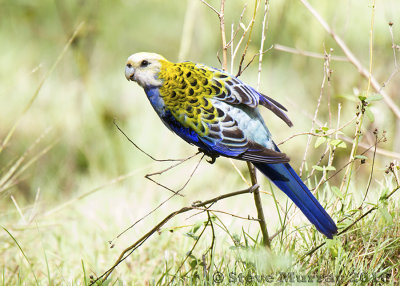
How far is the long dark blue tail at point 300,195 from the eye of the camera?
2027mm

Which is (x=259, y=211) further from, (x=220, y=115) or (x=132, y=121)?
(x=132, y=121)

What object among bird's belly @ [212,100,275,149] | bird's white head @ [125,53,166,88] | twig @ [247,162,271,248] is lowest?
twig @ [247,162,271,248]

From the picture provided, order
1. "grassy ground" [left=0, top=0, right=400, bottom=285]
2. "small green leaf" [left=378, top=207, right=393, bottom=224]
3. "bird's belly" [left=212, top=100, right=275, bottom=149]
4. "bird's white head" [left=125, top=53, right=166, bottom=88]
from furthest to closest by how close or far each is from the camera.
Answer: "grassy ground" [left=0, top=0, right=400, bottom=285] < "bird's white head" [left=125, top=53, right=166, bottom=88] < "bird's belly" [left=212, top=100, right=275, bottom=149] < "small green leaf" [left=378, top=207, right=393, bottom=224]

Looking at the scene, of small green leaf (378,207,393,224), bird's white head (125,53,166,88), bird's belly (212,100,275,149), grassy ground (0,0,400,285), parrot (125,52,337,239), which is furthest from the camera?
grassy ground (0,0,400,285)

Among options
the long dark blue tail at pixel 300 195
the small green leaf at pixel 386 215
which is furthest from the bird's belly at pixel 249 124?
the small green leaf at pixel 386 215

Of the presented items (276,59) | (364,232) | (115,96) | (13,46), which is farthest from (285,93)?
(364,232)

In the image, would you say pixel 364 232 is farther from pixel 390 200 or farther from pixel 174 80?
pixel 174 80

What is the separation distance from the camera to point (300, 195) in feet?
6.83

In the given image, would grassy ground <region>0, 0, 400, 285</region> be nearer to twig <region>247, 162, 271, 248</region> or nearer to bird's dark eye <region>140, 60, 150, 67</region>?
twig <region>247, 162, 271, 248</region>

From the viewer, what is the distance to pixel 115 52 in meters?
5.91

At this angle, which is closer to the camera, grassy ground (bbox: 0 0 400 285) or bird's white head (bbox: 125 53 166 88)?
bird's white head (bbox: 125 53 166 88)

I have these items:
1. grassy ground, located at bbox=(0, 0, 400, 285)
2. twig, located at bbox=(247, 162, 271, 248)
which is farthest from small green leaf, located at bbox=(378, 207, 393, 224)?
grassy ground, located at bbox=(0, 0, 400, 285)

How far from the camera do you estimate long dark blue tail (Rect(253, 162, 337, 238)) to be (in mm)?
2027

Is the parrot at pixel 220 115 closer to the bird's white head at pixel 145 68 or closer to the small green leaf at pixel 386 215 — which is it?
the bird's white head at pixel 145 68
